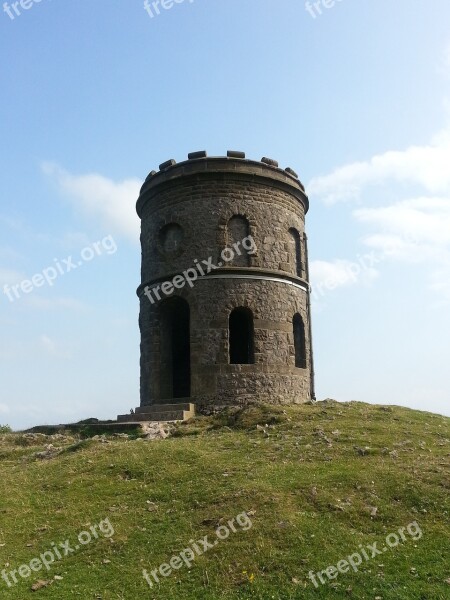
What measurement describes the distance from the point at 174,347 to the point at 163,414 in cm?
492

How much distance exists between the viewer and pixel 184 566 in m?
8.16

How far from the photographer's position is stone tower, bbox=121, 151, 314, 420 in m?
17.9

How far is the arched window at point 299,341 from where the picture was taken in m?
20.1

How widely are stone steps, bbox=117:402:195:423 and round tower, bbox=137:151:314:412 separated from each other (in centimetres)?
56

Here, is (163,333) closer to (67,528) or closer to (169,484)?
(169,484)

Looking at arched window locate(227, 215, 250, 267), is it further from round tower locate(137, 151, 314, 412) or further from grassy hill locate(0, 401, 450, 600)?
grassy hill locate(0, 401, 450, 600)

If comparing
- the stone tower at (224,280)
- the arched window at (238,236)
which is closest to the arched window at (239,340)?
the stone tower at (224,280)

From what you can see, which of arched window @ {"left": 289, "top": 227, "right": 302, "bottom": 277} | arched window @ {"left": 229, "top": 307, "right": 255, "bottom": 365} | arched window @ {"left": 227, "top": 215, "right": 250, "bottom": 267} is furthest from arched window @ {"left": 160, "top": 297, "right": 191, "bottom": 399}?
arched window @ {"left": 289, "top": 227, "right": 302, "bottom": 277}

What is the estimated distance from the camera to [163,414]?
1700cm

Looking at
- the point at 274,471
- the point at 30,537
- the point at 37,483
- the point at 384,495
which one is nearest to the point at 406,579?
the point at 384,495

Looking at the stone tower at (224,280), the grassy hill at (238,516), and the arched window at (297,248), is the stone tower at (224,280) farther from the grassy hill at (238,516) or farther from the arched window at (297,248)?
the grassy hill at (238,516)

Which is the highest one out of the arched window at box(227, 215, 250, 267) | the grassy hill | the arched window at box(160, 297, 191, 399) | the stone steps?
the arched window at box(227, 215, 250, 267)

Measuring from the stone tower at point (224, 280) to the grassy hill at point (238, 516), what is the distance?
12.2 feet

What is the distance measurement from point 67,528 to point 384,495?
516 cm
